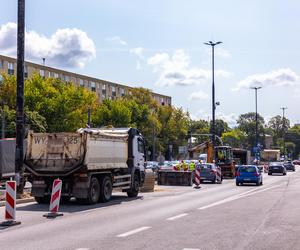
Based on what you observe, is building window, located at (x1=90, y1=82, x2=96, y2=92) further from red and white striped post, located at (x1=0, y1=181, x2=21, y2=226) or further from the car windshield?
red and white striped post, located at (x1=0, y1=181, x2=21, y2=226)

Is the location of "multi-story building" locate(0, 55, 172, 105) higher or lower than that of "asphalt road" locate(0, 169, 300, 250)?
higher

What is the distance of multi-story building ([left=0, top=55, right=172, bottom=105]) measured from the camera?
84.4 m

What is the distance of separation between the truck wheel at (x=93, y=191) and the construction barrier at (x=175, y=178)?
A: 1531 cm

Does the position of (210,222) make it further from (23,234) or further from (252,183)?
(252,183)

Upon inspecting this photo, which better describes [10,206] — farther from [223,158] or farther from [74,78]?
[74,78]

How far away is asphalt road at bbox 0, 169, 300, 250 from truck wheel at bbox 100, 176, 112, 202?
1.37 metres

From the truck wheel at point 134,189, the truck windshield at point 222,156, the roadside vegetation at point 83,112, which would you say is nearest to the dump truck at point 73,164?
the truck wheel at point 134,189

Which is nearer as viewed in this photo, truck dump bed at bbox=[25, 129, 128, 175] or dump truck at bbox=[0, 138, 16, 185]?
truck dump bed at bbox=[25, 129, 128, 175]

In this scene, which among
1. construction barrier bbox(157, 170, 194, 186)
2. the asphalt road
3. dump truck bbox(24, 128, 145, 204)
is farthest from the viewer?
construction barrier bbox(157, 170, 194, 186)

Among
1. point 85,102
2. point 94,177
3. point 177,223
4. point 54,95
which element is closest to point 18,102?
point 94,177

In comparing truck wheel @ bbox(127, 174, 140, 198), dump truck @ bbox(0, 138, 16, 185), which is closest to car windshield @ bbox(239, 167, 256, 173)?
truck wheel @ bbox(127, 174, 140, 198)

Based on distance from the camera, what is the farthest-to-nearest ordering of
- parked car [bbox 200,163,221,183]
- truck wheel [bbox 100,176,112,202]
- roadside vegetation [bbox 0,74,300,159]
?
roadside vegetation [bbox 0,74,300,159] → parked car [bbox 200,163,221,183] → truck wheel [bbox 100,176,112,202]

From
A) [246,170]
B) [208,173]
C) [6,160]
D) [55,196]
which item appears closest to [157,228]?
[55,196]

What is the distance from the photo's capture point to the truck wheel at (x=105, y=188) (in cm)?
2035
